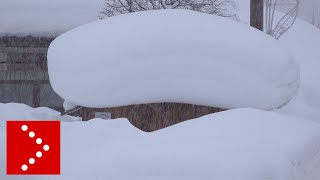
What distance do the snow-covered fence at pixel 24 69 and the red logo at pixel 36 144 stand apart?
11812 millimetres

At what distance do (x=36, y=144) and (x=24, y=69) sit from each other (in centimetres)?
1241

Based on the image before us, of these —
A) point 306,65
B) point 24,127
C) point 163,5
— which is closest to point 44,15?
point 163,5

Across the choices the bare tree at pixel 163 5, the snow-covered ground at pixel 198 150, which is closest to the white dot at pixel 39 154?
the snow-covered ground at pixel 198 150

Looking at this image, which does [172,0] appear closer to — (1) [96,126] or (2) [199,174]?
(1) [96,126]

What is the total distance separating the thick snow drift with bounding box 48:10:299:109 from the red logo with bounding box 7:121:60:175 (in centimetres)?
415

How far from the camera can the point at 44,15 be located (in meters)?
15.5

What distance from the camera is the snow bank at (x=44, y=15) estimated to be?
14609mm

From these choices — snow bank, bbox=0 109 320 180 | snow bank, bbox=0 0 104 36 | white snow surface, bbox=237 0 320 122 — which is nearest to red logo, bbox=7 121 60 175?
snow bank, bbox=0 109 320 180

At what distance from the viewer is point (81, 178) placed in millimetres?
3521

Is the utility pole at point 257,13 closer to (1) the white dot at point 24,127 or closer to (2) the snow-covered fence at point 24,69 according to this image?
(2) the snow-covered fence at point 24,69

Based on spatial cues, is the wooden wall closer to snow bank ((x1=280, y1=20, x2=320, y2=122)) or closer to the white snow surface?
the white snow surface

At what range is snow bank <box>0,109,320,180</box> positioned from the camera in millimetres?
3459

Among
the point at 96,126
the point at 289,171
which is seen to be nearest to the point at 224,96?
the point at 96,126

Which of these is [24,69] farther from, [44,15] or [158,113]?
[158,113]
